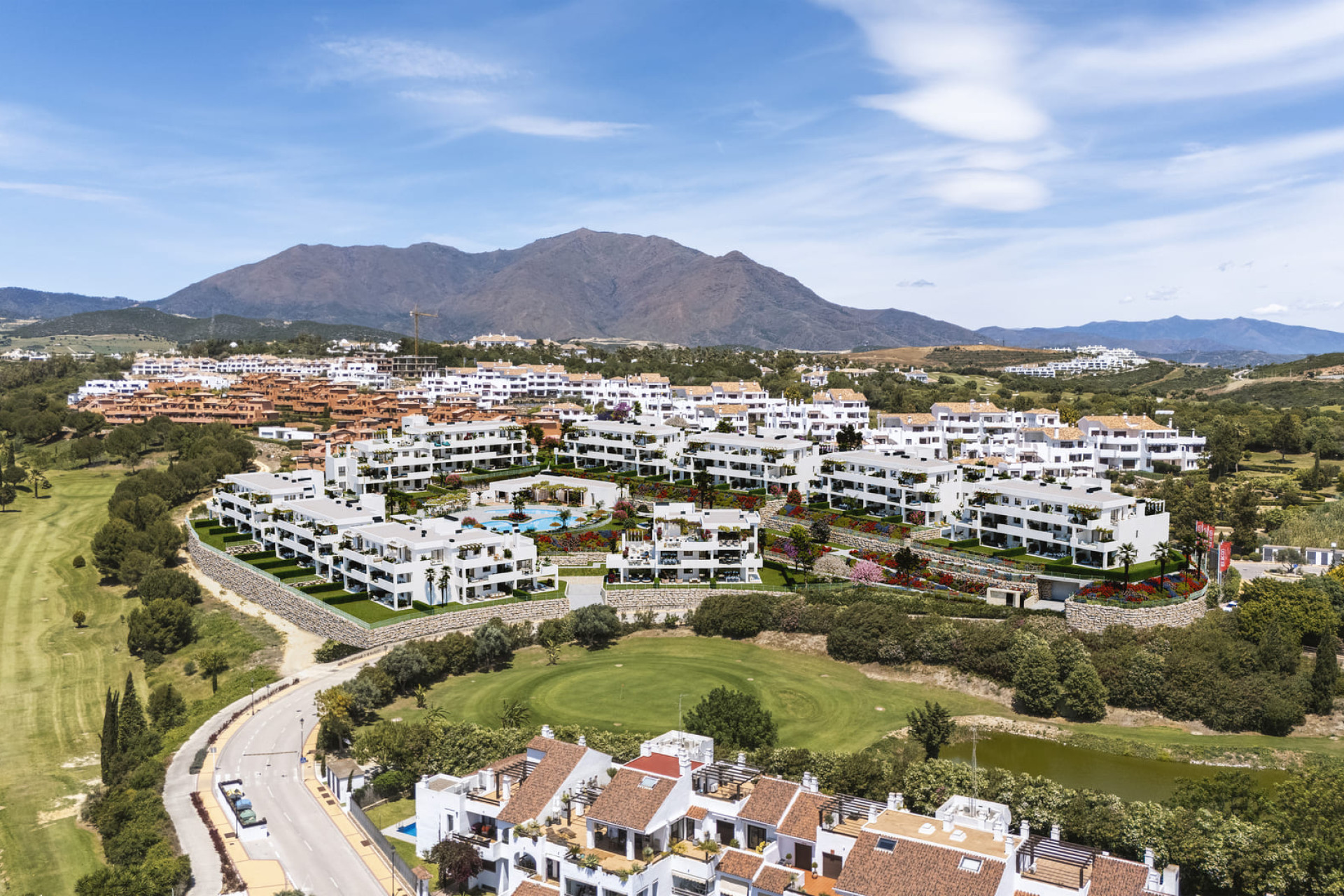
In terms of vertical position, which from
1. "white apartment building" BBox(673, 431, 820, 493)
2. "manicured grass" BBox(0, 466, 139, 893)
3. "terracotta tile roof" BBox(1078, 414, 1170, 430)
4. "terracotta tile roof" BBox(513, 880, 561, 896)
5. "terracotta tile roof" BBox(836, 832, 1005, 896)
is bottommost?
"manicured grass" BBox(0, 466, 139, 893)

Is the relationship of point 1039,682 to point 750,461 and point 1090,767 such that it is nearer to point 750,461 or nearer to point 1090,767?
point 1090,767

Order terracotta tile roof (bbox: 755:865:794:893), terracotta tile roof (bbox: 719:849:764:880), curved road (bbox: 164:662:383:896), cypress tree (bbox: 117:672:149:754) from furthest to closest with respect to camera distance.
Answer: cypress tree (bbox: 117:672:149:754), curved road (bbox: 164:662:383:896), terracotta tile roof (bbox: 719:849:764:880), terracotta tile roof (bbox: 755:865:794:893)

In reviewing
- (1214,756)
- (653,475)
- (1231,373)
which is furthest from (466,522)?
(1231,373)

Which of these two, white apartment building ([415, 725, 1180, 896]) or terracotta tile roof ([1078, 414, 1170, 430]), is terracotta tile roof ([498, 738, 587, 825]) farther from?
terracotta tile roof ([1078, 414, 1170, 430])

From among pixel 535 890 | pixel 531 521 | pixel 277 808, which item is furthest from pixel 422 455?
pixel 535 890

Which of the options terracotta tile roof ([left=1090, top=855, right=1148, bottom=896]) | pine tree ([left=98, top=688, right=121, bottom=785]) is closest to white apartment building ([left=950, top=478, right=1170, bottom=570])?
terracotta tile roof ([left=1090, top=855, right=1148, bottom=896])

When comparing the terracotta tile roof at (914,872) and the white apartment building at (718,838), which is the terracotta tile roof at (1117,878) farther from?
the terracotta tile roof at (914,872)

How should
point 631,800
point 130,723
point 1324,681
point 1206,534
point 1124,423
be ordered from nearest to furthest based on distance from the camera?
point 631,800, point 130,723, point 1324,681, point 1206,534, point 1124,423
